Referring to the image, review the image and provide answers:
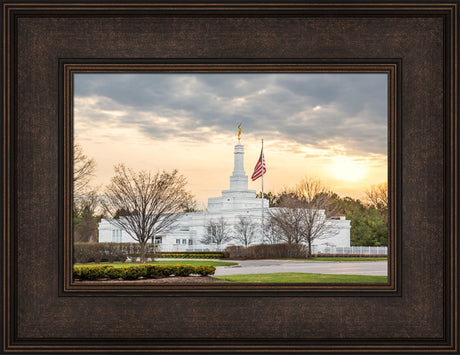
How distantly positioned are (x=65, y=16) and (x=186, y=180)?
2.18 metres

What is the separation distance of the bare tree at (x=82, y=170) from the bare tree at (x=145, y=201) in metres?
0.34

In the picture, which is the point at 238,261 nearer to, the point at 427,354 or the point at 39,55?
the point at 427,354

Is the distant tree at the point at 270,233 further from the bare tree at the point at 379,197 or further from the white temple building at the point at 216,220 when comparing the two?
the bare tree at the point at 379,197

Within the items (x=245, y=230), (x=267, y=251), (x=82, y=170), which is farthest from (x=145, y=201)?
(x=267, y=251)

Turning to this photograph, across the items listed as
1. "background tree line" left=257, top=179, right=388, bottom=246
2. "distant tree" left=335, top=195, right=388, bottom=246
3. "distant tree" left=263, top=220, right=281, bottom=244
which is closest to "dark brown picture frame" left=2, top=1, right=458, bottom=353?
"background tree line" left=257, top=179, right=388, bottom=246

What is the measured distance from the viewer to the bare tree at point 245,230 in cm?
580

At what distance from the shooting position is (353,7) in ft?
11.9

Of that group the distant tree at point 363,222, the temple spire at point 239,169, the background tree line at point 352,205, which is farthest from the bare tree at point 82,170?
the distant tree at point 363,222

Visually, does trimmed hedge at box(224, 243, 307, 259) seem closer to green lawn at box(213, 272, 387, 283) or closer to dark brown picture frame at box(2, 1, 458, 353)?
green lawn at box(213, 272, 387, 283)

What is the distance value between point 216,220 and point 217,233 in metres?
0.19

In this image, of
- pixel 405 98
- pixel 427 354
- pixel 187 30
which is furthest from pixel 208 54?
pixel 427 354

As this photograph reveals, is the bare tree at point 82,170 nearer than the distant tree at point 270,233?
Yes

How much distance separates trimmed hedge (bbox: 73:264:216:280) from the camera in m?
4.17

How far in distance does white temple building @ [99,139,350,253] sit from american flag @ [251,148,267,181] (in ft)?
0.48
